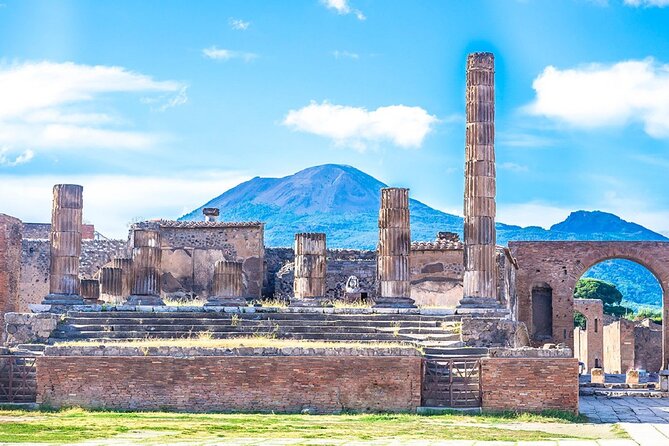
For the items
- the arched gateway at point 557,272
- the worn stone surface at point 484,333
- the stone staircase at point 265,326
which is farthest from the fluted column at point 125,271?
the arched gateway at point 557,272

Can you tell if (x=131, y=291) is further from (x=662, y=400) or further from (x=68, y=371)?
(x=662, y=400)

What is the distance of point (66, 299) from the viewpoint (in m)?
31.7

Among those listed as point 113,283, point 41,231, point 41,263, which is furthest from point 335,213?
point 113,283

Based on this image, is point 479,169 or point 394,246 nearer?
point 479,169

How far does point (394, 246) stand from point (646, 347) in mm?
27365

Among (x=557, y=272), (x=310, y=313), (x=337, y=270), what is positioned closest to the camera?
(x=310, y=313)

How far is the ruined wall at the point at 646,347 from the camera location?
55.7 meters

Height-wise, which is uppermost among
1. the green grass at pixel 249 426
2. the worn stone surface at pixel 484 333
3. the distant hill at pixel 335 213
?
the distant hill at pixel 335 213

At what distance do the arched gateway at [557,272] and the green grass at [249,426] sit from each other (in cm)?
2238

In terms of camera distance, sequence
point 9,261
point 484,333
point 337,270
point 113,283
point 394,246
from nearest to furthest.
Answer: point 484,333
point 394,246
point 113,283
point 9,261
point 337,270

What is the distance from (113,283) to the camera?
33875mm

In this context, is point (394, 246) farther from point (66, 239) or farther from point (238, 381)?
point (238, 381)

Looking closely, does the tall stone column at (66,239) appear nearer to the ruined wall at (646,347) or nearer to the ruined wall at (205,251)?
the ruined wall at (205,251)

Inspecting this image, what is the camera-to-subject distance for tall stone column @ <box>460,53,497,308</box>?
3138 cm
